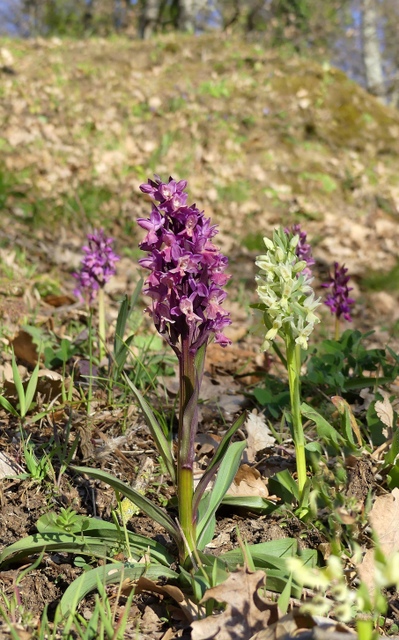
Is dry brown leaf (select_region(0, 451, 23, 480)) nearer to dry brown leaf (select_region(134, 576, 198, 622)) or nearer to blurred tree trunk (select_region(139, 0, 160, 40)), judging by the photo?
dry brown leaf (select_region(134, 576, 198, 622))

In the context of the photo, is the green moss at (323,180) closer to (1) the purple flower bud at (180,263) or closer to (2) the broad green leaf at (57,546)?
(1) the purple flower bud at (180,263)

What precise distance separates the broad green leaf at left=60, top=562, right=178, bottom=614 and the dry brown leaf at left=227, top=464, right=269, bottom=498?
0.45 m

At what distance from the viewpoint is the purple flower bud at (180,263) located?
1.49m

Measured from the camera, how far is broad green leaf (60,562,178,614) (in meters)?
1.49

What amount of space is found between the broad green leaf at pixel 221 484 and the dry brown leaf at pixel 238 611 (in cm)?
27

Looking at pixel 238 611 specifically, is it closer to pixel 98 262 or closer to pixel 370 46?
pixel 98 262

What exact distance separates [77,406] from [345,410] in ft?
3.54

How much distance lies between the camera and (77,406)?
2.40 m

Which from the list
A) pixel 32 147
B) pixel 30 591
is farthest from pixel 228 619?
pixel 32 147

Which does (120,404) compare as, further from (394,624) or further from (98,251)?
(394,624)

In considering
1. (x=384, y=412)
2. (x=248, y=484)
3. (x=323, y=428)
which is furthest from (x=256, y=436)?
(x=384, y=412)

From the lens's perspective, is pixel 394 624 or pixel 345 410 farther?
pixel 345 410

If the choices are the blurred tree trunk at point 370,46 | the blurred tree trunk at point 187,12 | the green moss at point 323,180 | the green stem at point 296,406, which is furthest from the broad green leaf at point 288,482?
the blurred tree trunk at point 370,46


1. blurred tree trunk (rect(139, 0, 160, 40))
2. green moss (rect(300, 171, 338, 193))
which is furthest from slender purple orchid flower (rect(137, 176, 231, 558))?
blurred tree trunk (rect(139, 0, 160, 40))
